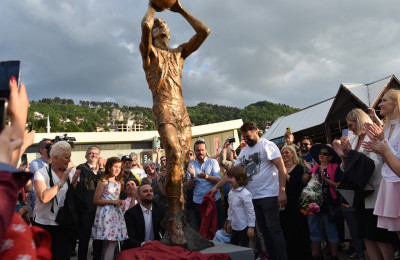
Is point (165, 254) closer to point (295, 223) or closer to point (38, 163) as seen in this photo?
point (295, 223)

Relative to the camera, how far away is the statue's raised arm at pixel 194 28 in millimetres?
4852

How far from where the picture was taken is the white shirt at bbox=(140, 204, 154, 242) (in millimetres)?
5090

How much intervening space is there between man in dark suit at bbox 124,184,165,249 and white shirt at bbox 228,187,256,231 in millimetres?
1106

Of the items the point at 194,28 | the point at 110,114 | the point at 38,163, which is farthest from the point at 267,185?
the point at 110,114

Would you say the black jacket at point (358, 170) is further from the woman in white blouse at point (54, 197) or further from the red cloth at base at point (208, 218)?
the woman in white blouse at point (54, 197)

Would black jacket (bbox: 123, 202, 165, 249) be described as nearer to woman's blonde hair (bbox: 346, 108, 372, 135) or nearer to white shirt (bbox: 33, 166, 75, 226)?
white shirt (bbox: 33, 166, 75, 226)

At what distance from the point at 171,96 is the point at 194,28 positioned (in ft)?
3.43

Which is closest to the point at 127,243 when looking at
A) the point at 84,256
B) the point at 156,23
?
the point at 84,256

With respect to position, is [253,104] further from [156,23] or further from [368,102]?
[156,23]

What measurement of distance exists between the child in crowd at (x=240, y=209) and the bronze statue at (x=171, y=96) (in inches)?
44.4

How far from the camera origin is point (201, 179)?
6418 mm

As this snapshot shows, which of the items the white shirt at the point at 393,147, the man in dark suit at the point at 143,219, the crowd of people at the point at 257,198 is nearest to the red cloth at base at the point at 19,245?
the crowd of people at the point at 257,198

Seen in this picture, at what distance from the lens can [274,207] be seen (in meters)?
4.86

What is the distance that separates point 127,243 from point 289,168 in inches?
114
